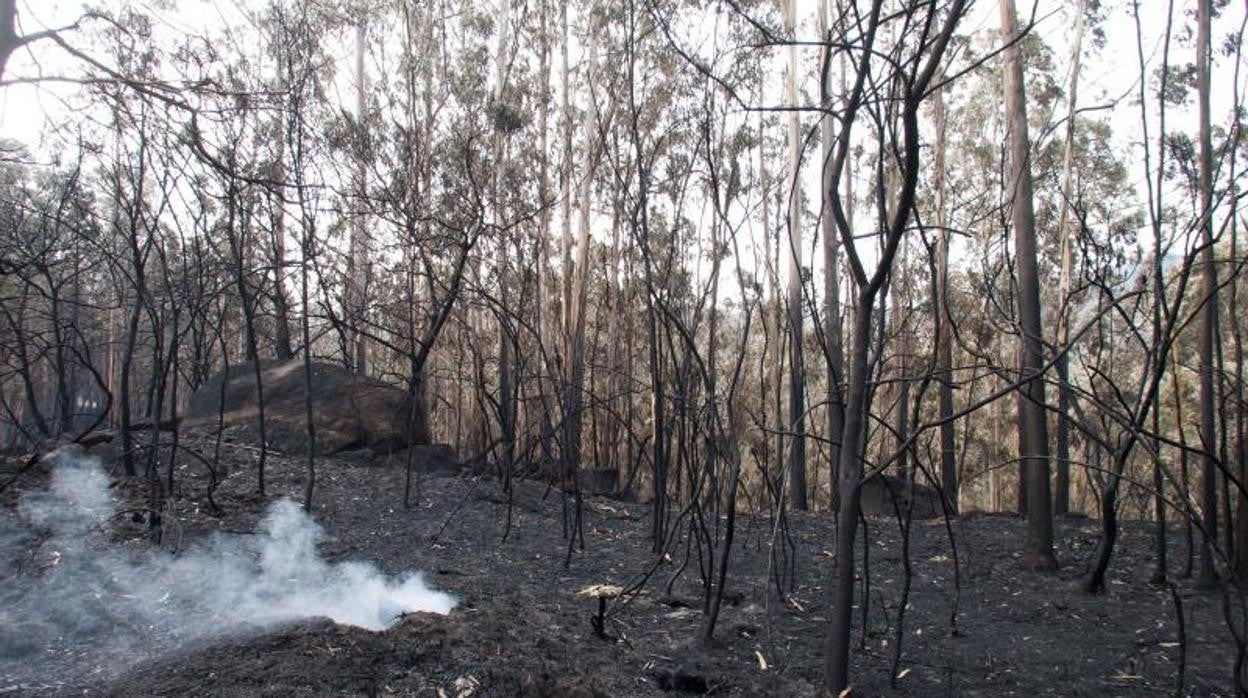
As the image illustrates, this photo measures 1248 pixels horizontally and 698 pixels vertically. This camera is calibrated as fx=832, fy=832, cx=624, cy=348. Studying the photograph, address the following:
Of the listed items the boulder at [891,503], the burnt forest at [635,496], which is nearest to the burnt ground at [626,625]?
the burnt forest at [635,496]

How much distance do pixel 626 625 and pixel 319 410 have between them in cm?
664

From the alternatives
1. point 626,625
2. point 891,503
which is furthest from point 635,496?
point 626,625

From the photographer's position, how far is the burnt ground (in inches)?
135

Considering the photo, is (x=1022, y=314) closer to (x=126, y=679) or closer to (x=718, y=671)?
(x=718, y=671)

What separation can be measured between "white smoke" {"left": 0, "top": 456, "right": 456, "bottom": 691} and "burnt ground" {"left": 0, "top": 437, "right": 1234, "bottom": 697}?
0.50 feet

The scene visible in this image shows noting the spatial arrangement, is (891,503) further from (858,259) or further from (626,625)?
(858,259)

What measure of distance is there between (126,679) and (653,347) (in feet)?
10.6

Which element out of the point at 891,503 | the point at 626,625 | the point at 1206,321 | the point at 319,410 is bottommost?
the point at 626,625

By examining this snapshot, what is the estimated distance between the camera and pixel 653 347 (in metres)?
5.31

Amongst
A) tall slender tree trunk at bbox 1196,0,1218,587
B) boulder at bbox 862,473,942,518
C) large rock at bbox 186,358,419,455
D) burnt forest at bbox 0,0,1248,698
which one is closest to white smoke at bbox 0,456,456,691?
burnt forest at bbox 0,0,1248,698

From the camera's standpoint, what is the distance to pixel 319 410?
33.0 ft

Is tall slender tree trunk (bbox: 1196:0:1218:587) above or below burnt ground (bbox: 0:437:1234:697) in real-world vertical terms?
above

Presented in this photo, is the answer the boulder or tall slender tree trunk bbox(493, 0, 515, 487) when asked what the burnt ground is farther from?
the boulder

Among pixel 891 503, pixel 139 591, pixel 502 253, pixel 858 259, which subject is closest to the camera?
pixel 858 259
